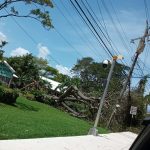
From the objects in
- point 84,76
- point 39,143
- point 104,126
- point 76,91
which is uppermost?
point 84,76

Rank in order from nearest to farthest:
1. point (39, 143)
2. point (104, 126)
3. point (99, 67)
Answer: point (39, 143) → point (104, 126) → point (99, 67)

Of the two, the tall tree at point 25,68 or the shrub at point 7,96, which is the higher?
the tall tree at point 25,68

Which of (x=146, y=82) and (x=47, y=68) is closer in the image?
(x=146, y=82)

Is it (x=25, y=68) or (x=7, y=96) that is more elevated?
(x=25, y=68)

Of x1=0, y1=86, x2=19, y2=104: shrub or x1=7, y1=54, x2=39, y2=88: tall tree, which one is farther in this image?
x1=7, y1=54, x2=39, y2=88: tall tree

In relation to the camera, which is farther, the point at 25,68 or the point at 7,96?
the point at 25,68

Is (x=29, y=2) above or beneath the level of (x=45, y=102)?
above

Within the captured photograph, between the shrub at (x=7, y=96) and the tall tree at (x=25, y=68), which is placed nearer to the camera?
the shrub at (x=7, y=96)

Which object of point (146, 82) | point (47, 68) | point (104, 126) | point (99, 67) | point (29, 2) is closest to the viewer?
point (29, 2)

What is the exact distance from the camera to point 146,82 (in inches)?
1908

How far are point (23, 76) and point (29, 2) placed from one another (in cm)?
3395

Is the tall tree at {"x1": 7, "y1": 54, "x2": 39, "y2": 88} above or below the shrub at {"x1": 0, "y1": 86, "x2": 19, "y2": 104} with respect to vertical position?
above

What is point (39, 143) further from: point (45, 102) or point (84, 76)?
point (84, 76)

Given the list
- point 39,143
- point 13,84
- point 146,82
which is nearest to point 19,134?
point 39,143
